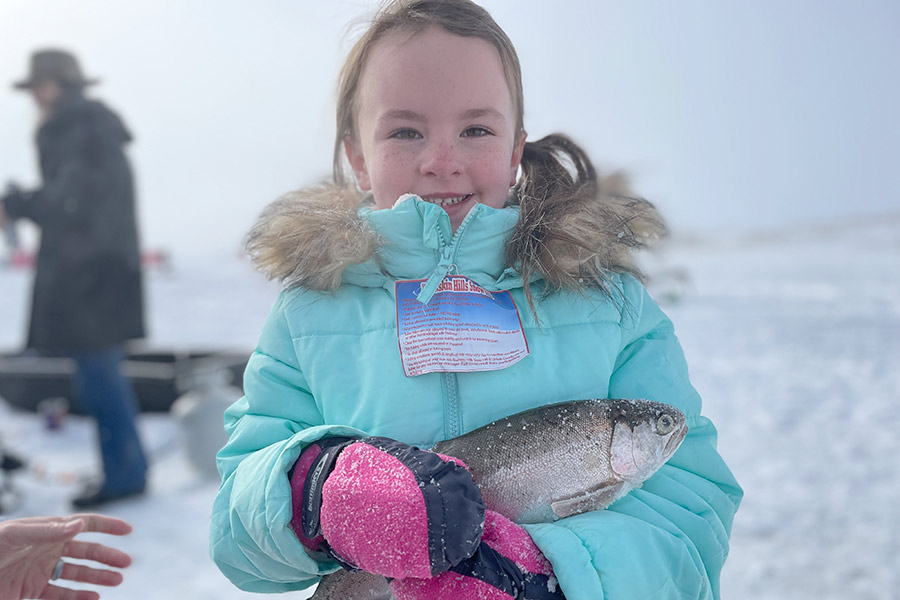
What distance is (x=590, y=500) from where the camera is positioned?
98 cm

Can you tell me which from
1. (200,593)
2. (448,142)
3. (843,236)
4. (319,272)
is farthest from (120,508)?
(843,236)

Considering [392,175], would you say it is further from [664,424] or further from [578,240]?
[664,424]

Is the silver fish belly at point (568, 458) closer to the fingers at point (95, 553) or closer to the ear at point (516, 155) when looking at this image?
the ear at point (516, 155)

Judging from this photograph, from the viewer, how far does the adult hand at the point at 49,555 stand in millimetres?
1372

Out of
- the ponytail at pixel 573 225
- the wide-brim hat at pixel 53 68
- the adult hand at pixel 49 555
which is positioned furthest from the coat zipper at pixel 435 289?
the wide-brim hat at pixel 53 68

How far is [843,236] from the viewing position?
12.3 metres

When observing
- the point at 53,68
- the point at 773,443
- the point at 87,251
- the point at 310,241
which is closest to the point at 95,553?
the point at 310,241

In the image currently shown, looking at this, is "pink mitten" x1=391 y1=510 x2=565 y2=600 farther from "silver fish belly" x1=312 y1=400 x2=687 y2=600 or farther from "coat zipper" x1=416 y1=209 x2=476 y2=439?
"coat zipper" x1=416 y1=209 x2=476 y2=439

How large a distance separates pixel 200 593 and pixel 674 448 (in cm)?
224

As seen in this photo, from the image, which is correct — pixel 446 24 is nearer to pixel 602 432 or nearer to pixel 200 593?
pixel 602 432

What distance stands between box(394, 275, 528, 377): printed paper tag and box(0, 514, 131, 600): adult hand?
0.84 metres

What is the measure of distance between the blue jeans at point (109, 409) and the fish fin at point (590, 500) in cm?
308

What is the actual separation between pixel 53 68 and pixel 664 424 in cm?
349

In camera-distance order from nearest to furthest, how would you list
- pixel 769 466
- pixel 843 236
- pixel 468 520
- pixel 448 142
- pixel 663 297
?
pixel 468 520, pixel 448 142, pixel 769 466, pixel 663 297, pixel 843 236
